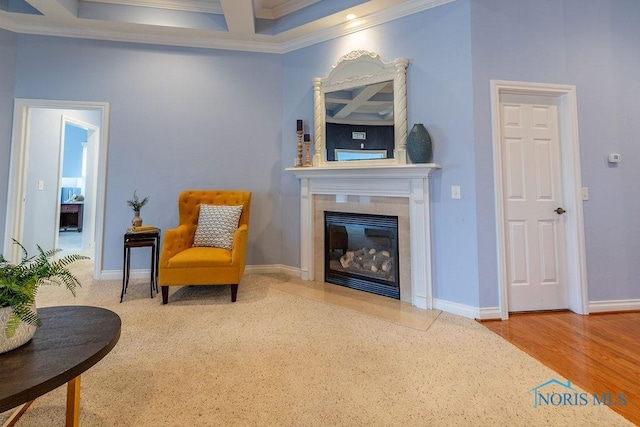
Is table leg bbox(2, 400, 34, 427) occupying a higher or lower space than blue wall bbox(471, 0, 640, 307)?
lower

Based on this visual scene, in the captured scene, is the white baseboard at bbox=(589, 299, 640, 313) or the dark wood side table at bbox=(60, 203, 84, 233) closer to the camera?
the white baseboard at bbox=(589, 299, 640, 313)

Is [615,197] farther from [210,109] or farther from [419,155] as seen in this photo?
[210,109]

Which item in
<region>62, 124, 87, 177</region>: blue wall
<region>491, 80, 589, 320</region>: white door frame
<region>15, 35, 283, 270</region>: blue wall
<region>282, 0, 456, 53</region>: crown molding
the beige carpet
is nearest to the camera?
the beige carpet

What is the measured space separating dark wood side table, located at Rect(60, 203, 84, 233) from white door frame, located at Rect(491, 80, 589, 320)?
7.95 metres

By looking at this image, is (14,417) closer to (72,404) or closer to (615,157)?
(72,404)

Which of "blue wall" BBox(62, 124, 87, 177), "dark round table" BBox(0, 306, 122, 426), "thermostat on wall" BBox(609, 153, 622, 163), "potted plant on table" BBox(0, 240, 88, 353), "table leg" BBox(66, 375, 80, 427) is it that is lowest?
"table leg" BBox(66, 375, 80, 427)

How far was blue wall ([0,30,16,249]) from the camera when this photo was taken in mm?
3180

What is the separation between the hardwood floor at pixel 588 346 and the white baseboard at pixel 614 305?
1.9 inches

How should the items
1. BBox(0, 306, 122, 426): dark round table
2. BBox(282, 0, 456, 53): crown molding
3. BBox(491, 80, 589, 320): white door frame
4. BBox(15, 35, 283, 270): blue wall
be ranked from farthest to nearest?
BBox(15, 35, 283, 270): blue wall → BBox(282, 0, 456, 53): crown molding → BBox(491, 80, 589, 320): white door frame → BBox(0, 306, 122, 426): dark round table

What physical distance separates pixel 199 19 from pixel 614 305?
209 inches

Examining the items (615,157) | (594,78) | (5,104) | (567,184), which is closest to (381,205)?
(567,184)

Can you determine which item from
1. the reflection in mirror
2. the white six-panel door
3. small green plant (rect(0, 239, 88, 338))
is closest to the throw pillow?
the reflection in mirror

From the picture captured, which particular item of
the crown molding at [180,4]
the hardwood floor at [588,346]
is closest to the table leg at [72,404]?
the hardwood floor at [588,346]

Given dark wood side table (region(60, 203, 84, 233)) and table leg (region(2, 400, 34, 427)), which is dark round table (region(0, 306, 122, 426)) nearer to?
table leg (region(2, 400, 34, 427))
